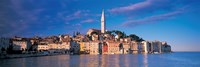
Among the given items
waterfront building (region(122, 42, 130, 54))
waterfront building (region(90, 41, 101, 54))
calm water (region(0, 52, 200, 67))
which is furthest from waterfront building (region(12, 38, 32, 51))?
waterfront building (region(122, 42, 130, 54))

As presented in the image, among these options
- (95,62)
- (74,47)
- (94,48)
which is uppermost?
(74,47)

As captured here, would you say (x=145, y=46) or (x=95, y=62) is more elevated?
(x=145, y=46)

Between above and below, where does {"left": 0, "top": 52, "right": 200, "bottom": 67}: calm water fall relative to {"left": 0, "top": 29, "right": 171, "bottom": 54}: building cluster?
below

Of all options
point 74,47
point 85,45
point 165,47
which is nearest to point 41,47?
point 74,47

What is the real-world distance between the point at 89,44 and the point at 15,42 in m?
30.7

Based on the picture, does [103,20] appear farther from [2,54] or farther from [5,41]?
[2,54]

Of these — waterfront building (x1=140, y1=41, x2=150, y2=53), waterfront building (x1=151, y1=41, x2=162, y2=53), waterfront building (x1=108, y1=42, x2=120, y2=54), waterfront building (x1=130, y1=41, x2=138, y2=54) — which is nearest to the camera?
waterfront building (x1=108, y1=42, x2=120, y2=54)

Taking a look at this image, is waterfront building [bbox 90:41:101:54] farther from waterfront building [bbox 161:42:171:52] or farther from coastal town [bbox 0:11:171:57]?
waterfront building [bbox 161:42:171:52]

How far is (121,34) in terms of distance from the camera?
474 ft

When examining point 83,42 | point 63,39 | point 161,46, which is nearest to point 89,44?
point 83,42

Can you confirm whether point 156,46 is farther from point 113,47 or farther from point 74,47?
point 74,47

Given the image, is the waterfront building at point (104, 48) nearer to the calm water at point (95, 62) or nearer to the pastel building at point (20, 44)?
the pastel building at point (20, 44)

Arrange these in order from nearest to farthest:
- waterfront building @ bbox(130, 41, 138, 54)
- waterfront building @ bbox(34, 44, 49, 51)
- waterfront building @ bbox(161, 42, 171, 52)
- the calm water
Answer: the calm water < waterfront building @ bbox(34, 44, 49, 51) < waterfront building @ bbox(130, 41, 138, 54) < waterfront building @ bbox(161, 42, 171, 52)

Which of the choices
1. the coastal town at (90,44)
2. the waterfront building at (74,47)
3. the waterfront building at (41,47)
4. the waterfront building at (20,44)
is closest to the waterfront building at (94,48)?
the coastal town at (90,44)
